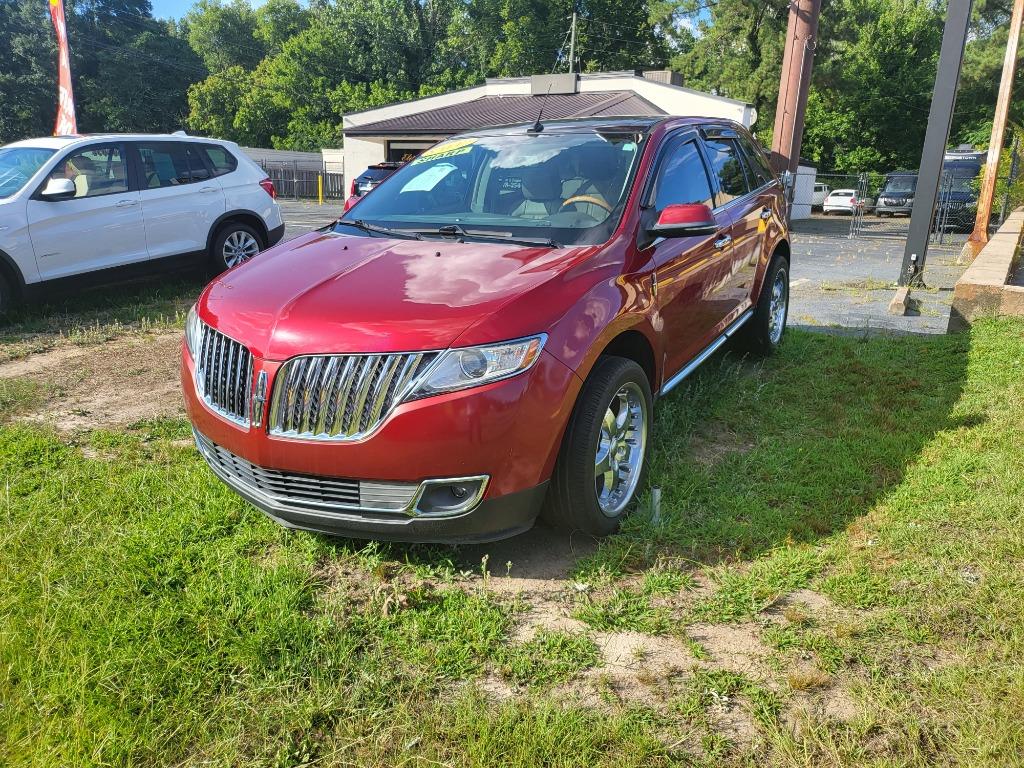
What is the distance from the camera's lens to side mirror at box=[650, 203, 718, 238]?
341 centimetres

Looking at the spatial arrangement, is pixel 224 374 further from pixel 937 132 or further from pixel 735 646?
pixel 937 132

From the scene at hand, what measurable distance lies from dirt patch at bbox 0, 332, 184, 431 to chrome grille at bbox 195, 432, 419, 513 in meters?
2.09

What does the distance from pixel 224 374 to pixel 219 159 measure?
6629mm

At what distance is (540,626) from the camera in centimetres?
266

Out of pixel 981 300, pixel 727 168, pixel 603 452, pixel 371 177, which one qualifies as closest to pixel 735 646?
pixel 603 452

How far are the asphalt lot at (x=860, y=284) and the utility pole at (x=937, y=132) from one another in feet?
1.48

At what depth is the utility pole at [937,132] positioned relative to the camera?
355 inches

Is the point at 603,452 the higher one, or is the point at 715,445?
the point at 603,452

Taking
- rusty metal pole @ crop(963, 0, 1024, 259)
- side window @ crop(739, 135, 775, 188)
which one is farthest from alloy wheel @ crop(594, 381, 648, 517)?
rusty metal pole @ crop(963, 0, 1024, 259)

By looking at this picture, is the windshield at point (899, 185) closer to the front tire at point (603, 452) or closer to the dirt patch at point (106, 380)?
the dirt patch at point (106, 380)

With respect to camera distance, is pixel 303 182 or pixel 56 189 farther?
pixel 303 182

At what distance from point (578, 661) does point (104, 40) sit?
82.6 meters

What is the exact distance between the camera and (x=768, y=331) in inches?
225

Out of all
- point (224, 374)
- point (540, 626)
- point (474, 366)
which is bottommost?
point (540, 626)
